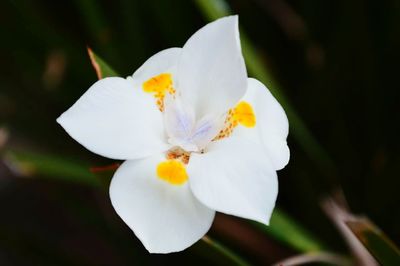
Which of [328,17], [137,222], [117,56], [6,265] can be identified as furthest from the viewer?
[6,265]

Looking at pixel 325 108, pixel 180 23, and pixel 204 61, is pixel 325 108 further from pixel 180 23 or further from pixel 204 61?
pixel 204 61

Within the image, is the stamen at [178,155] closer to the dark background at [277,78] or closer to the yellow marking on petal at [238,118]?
the yellow marking on petal at [238,118]

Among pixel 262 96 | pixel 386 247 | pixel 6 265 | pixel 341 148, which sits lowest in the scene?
pixel 6 265

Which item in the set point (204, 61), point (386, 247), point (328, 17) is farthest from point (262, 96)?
point (328, 17)

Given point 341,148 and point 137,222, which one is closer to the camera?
point 137,222

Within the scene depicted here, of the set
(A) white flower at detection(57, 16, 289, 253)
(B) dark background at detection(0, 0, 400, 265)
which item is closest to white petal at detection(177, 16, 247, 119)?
(A) white flower at detection(57, 16, 289, 253)

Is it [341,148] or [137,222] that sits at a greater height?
[137,222]

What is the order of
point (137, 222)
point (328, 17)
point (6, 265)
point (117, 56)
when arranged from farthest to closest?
point (6, 265)
point (328, 17)
point (117, 56)
point (137, 222)

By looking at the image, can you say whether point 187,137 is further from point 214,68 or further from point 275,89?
point 275,89
